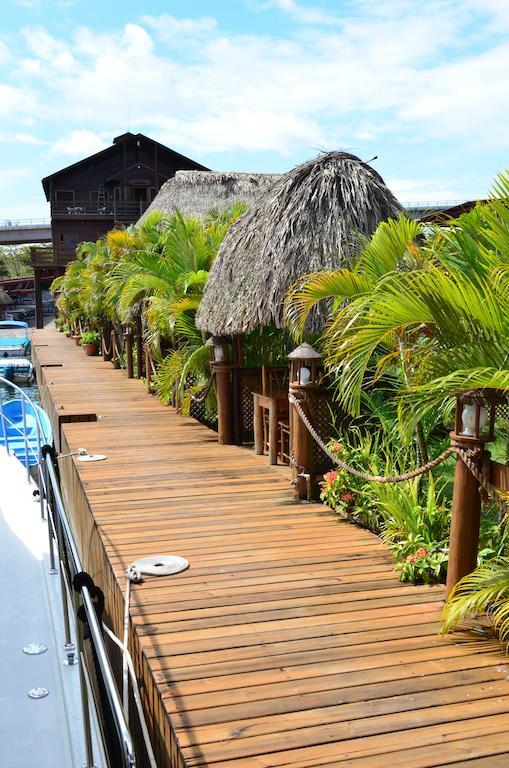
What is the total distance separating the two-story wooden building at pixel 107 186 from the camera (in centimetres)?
4138

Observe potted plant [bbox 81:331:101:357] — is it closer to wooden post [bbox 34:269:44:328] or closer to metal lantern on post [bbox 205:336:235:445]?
metal lantern on post [bbox 205:336:235:445]

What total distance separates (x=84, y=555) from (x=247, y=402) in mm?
3221

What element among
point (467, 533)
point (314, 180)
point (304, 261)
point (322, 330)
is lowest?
point (467, 533)

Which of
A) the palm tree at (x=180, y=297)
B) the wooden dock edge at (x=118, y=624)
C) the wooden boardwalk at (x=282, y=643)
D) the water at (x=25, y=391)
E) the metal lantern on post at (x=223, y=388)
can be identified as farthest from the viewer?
the water at (x=25, y=391)

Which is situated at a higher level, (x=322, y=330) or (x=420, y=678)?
(x=322, y=330)

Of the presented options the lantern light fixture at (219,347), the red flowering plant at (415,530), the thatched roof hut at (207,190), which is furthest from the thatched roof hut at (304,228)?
the thatched roof hut at (207,190)

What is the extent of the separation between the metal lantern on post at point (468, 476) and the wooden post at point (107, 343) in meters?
17.0

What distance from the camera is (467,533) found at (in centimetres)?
371

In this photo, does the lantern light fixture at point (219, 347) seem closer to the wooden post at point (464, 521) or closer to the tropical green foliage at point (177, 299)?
the tropical green foliage at point (177, 299)

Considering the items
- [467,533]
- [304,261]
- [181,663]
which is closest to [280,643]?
[181,663]

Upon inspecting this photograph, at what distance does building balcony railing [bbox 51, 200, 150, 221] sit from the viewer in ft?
135

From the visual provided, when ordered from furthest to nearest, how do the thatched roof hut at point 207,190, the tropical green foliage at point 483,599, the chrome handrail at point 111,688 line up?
the thatched roof hut at point 207,190
the tropical green foliage at point 483,599
the chrome handrail at point 111,688

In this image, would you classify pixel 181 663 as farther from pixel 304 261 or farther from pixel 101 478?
pixel 304 261

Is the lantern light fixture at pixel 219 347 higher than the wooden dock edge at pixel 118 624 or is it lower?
higher
